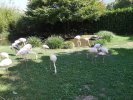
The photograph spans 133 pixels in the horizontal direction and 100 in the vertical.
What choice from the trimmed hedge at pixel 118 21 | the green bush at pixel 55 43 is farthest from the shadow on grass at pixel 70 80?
the trimmed hedge at pixel 118 21

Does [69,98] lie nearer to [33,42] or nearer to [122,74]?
[122,74]

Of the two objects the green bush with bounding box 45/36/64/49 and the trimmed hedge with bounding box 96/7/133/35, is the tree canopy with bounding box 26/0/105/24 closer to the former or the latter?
the trimmed hedge with bounding box 96/7/133/35

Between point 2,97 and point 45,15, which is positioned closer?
point 2,97

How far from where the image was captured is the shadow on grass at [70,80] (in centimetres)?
856

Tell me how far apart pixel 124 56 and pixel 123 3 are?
27.6 m

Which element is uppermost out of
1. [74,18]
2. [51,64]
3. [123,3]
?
[123,3]

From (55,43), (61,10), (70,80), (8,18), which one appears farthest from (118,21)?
(70,80)

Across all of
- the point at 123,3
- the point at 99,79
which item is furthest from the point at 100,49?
the point at 123,3

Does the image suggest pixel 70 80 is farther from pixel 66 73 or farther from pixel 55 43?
pixel 55 43

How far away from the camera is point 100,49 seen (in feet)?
39.1

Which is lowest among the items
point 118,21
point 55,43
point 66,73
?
point 66,73

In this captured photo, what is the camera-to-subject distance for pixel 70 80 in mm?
9617

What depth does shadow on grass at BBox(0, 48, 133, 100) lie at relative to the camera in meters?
8.56

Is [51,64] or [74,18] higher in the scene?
[74,18]
